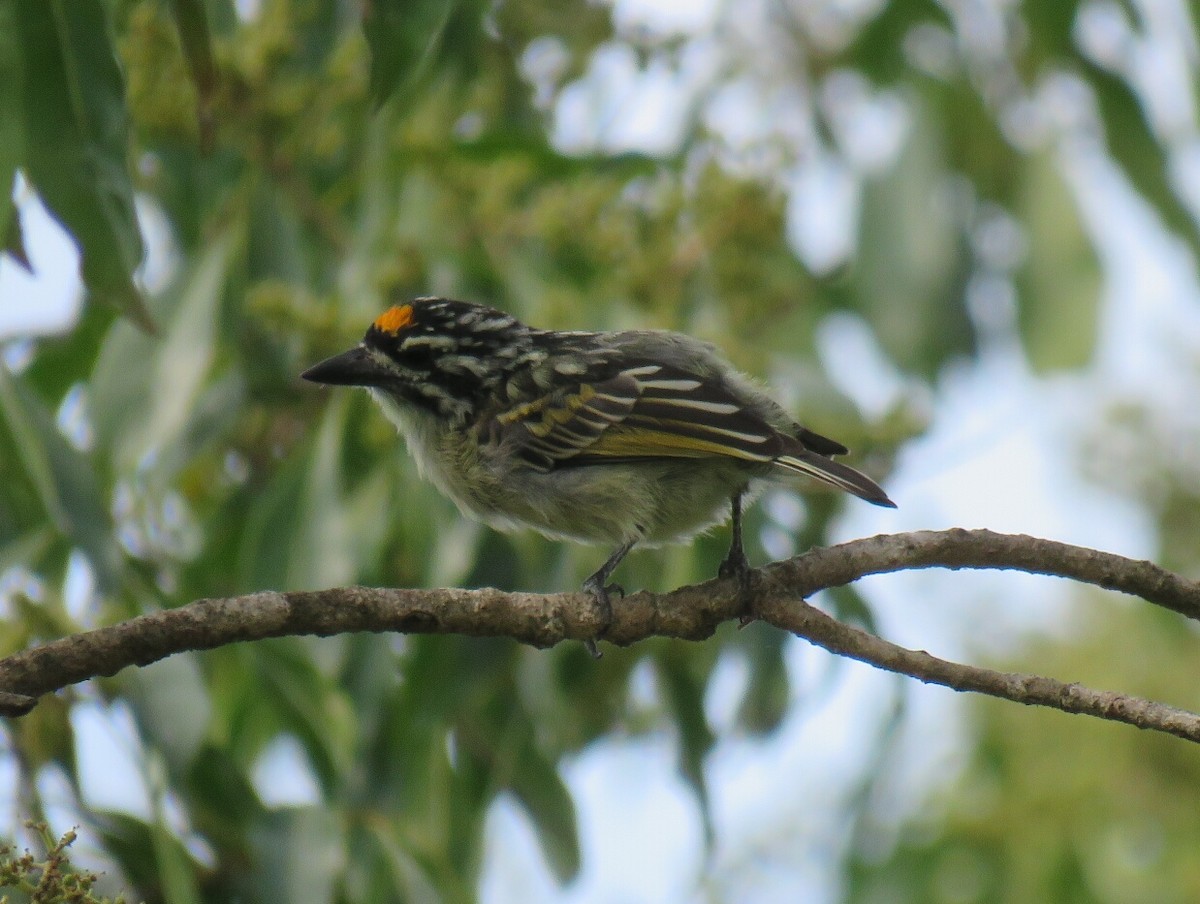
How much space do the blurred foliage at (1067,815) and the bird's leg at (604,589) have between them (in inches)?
87.6

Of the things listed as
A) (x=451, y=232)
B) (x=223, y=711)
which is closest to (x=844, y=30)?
(x=451, y=232)

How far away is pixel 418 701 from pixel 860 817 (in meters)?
1.99

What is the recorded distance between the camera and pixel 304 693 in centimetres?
386

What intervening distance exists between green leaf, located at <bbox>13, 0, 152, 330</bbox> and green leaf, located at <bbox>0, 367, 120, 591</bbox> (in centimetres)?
68

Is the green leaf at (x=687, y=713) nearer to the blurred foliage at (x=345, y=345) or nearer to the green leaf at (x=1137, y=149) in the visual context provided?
the blurred foliage at (x=345, y=345)

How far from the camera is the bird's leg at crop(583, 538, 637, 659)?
10.2 ft

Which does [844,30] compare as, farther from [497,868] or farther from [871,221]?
[497,868]

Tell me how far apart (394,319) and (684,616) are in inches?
60.4

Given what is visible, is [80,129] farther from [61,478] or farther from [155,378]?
[155,378]

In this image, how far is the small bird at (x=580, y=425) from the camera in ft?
A: 13.0

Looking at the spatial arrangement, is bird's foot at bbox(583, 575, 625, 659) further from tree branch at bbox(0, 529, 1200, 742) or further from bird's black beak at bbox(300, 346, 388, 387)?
bird's black beak at bbox(300, 346, 388, 387)

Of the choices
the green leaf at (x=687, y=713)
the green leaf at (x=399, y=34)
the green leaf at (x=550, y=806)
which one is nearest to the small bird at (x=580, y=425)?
the green leaf at (x=687, y=713)

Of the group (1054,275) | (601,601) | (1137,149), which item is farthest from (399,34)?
(1137,149)

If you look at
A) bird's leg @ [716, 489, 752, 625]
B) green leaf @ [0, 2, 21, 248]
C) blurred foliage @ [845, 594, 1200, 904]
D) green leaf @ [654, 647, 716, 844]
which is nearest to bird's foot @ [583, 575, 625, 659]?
bird's leg @ [716, 489, 752, 625]
